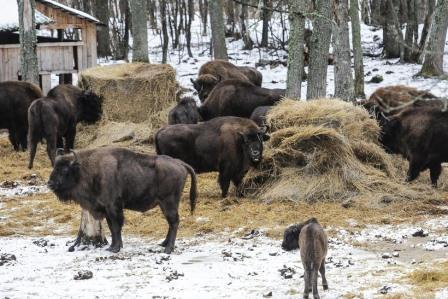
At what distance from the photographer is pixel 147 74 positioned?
19.5 meters

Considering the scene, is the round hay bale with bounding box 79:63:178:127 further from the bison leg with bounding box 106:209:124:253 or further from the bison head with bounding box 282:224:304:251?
the bison head with bounding box 282:224:304:251

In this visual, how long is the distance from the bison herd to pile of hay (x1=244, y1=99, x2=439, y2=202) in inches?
15.1

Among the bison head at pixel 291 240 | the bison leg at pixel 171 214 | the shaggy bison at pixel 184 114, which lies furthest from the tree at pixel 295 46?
the bison head at pixel 291 240

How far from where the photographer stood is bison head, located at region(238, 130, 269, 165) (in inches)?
529

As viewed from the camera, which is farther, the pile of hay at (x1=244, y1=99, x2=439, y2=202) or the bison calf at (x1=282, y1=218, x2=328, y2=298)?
the pile of hay at (x1=244, y1=99, x2=439, y2=202)

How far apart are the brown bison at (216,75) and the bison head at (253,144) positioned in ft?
19.5

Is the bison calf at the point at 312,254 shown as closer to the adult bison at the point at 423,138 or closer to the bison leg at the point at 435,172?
the adult bison at the point at 423,138

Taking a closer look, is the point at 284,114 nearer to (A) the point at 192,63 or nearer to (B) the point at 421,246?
(B) the point at 421,246

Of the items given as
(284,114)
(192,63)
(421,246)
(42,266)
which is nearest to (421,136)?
(284,114)

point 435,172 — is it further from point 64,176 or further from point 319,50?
point 64,176

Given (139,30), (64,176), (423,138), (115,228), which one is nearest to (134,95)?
(139,30)

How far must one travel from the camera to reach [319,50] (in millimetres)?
16656

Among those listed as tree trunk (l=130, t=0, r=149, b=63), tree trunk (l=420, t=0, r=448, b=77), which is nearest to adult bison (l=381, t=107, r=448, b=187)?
tree trunk (l=130, t=0, r=149, b=63)

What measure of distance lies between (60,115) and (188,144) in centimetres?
454
